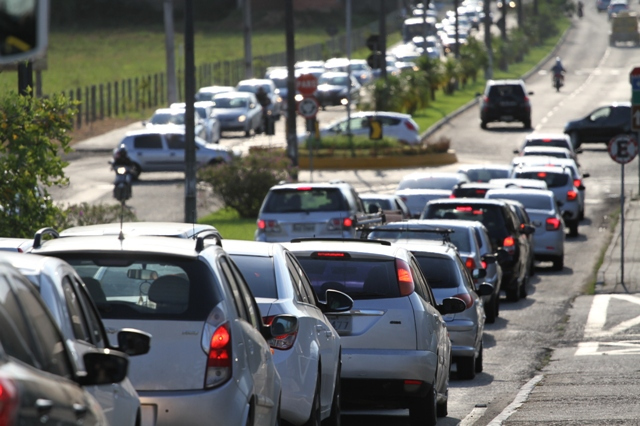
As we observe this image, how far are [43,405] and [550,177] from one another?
102 ft

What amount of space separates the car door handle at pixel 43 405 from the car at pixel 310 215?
770 inches

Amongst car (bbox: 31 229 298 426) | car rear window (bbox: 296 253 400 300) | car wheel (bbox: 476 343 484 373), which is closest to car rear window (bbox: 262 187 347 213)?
car wheel (bbox: 476 343 484 373)

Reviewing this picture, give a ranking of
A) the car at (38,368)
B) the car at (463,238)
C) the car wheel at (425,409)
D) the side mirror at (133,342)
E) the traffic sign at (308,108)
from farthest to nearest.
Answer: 1. the traffic sign at (308,108)
2. the car at (463,238)
3. the car wheel at (425,409)
4. the side mirror at (133,342)
5. the car at (38,368)

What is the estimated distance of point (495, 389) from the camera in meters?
14.6

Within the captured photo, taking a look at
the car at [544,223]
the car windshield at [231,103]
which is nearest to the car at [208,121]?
the car windshield at [231,103]

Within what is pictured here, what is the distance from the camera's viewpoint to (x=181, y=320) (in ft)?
24.1

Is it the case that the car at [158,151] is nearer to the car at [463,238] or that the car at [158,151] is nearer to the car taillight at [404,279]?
the car at [463,238]

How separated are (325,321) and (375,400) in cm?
183

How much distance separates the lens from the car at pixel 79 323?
5879 millimetres

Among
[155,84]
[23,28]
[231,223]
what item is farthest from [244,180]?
[155,84]

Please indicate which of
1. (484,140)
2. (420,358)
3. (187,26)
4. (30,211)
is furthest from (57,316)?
(484,140)

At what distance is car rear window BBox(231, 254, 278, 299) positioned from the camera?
9375 millimetres

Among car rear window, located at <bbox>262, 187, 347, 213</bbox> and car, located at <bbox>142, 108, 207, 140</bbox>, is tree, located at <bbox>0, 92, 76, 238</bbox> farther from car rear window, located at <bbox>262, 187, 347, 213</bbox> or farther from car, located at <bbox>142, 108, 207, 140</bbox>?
car, located at <bbox>142, 108, 207, 140</bbox>

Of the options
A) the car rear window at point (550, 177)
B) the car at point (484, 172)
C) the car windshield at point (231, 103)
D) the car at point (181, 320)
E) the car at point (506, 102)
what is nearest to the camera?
the car at point (181, 320)
